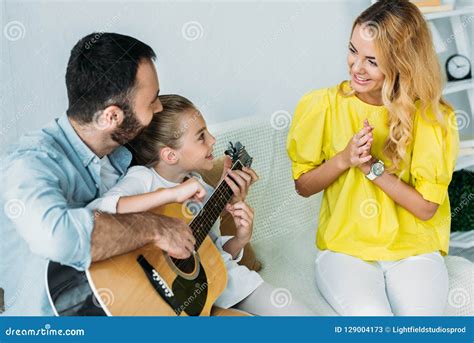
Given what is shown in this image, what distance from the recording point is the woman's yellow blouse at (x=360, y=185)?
158 cm

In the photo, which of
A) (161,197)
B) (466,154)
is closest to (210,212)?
(161,197)

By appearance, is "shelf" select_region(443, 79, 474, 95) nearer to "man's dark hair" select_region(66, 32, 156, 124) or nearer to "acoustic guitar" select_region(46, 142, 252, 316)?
"acoustic guitar" select_region(46, 142, 252, 316)

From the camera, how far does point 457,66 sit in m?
2.05

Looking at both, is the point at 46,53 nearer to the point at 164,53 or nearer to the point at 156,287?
the point at 164,53

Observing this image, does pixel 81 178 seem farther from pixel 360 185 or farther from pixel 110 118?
pixel 360 185

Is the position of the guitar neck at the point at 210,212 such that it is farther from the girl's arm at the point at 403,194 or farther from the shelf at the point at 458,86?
the shelf at the point at 458,86

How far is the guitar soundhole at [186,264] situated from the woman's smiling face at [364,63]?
0.50 m

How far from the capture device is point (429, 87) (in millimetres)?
1537

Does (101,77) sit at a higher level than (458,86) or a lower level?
higher

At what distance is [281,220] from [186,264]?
0.32m

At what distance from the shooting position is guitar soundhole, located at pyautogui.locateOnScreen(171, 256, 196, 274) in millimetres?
1459

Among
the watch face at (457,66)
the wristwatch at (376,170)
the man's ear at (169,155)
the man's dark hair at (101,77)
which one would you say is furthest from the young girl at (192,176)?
Answer: the watch face at (457,66)

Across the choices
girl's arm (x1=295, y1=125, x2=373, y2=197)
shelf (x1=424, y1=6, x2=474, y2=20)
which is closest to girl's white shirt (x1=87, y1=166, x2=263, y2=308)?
girl's arm (x1=295, y1=125, x2=373, y2=197)

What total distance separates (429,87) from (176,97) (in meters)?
0.53
